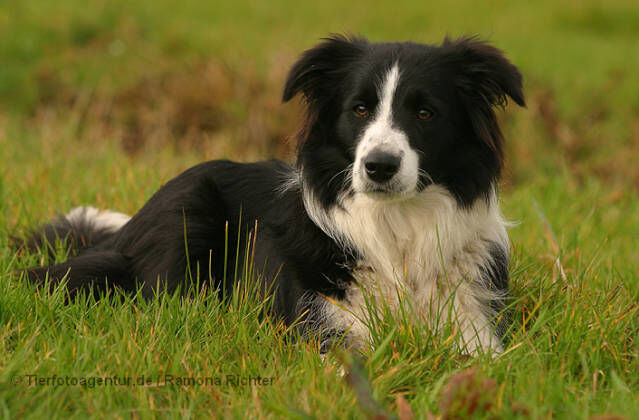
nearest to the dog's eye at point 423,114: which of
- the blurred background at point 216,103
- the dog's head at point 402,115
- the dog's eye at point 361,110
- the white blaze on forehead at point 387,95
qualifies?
the dog's head at point 402,115

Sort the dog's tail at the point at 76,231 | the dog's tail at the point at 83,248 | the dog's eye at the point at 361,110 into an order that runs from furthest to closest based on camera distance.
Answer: the dog's tail at the point at 76,231 < the dog's tail at the point at 83,248 < the dog's eye at the point at 361,110

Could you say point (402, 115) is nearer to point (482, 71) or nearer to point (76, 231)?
point (482, 71)

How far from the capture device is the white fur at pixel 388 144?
3055 mm

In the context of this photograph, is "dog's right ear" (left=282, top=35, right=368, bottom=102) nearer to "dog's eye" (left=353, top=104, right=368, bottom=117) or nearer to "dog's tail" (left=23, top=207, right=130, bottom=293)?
"dog's eye" (left=353, top=104, right=368, bottom=117)

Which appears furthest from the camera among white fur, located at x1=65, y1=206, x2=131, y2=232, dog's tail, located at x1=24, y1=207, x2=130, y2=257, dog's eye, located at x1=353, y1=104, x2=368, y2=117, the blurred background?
Result: the blurred background

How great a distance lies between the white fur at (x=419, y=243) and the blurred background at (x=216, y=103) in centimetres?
118

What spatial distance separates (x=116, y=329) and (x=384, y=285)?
1.26 m

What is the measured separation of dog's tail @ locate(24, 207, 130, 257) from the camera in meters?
4.13

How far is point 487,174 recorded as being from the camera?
3.40 meters

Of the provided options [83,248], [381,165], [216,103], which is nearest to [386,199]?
[381,165]

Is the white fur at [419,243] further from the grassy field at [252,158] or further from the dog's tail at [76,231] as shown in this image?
the dog's tail at [76,231]

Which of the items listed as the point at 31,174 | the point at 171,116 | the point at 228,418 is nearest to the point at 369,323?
the point at 228,418

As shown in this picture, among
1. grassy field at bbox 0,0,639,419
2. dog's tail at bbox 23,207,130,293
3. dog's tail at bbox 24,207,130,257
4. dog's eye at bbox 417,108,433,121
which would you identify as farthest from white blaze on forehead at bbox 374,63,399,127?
dog's tail at bbox 24,207,130,257

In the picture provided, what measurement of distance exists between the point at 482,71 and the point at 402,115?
51 centimetres
